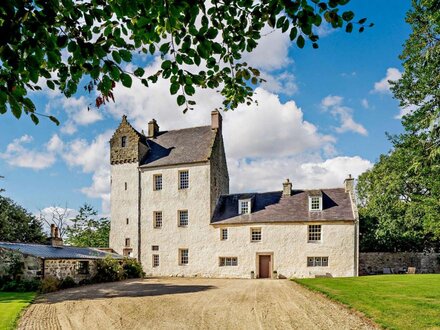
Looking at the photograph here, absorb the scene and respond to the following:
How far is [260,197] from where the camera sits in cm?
3164

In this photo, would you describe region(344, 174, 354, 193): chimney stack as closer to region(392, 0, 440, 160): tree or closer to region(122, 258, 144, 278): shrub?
region(392, 0, 440, 160): tree

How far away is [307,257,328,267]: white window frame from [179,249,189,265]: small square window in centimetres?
989

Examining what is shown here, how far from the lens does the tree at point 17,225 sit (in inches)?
1208

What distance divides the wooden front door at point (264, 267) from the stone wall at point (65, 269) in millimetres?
12468

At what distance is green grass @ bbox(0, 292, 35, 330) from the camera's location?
1092 cm

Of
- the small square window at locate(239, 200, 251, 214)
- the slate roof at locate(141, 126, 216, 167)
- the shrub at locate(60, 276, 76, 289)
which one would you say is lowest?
the shrub at locate(60, 276, 76, 289)

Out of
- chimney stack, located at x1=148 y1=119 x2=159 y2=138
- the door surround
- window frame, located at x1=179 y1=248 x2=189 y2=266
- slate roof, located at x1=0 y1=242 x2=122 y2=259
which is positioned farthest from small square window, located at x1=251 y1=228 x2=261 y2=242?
chimney stack, located at x1=148 y1=119 x2=159 y2=138

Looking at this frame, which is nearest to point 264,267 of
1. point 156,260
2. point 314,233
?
point 314,233

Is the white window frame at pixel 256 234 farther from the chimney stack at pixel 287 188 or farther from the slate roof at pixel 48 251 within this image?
the slate roof at pixel 48 251

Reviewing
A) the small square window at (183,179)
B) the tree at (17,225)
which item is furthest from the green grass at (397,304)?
the tree at (17,225)

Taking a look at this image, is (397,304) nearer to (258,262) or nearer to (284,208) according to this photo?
(258,262)

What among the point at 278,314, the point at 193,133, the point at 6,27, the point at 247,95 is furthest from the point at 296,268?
the point at 6,27

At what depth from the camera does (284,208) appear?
2969 centimetres

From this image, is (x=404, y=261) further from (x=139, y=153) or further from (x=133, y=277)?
(x=139, y=153)
